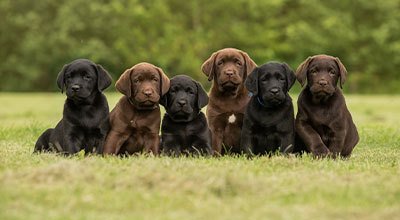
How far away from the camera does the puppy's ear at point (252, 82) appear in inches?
357

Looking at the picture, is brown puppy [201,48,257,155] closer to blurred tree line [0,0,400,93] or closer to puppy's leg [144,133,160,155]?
puppy's leg [144,133,160,155]

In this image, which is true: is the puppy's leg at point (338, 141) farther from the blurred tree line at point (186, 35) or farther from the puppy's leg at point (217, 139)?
the blurred tree line at point (186, 35)

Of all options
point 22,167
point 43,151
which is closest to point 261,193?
point 22,167

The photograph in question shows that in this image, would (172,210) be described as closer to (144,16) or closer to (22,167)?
(22,167)

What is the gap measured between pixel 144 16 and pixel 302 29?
926cm

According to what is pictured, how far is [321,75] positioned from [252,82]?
0.79 m

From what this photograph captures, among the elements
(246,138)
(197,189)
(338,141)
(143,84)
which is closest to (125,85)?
(143,84)

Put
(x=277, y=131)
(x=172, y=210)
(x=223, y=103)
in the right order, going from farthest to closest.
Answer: (x=223, y=103)
(x=277, y=131)
(x=172, y=210)

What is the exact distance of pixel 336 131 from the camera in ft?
30.1

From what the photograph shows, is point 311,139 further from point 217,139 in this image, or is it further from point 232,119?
point 217,139

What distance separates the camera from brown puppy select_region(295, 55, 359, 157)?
9.09 meters

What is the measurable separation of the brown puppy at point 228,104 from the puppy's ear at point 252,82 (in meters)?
0.52

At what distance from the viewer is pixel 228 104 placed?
9773 millimetres

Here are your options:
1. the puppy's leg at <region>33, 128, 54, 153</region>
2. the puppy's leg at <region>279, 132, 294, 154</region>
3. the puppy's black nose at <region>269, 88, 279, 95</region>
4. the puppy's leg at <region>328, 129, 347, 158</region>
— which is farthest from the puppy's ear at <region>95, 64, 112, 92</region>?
the puppy's leg at <region>328, 129, 347, 158</region>
